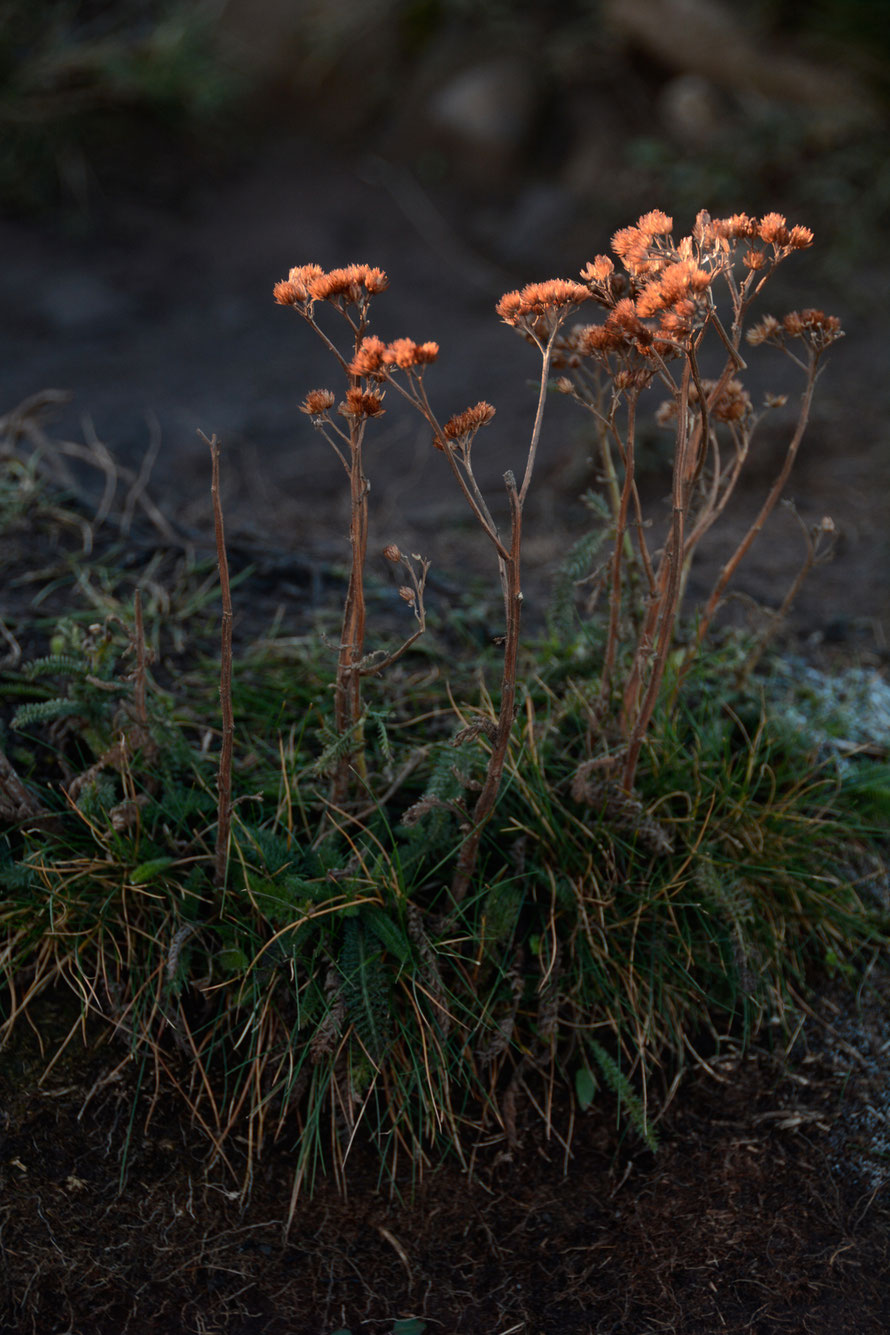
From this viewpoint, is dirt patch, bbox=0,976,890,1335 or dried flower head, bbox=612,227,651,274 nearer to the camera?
dried flower head, bbox=612,227,651,274

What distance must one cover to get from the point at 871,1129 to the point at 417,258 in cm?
507

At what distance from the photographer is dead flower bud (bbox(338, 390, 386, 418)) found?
1.52 m

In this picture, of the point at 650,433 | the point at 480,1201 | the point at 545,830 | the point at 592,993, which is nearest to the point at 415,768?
the point at 545,830

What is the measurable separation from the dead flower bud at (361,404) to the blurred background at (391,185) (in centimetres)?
261

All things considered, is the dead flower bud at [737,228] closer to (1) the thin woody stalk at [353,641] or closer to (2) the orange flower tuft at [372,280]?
(2) the orange flower tuft at [372,280]

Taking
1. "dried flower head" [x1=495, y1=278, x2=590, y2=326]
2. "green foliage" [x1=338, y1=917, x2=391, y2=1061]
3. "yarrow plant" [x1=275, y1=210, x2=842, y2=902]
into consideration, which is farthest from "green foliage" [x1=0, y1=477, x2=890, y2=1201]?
"dried flower head" [x1=495, y1=278, x2=590, y2=326]

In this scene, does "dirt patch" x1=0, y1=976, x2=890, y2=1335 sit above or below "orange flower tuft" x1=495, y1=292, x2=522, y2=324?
below

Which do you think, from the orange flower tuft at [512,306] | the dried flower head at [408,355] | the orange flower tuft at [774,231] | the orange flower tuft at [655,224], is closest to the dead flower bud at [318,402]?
the dried flower head at [408,355]

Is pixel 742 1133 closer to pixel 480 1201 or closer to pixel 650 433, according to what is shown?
pixel 480 1201

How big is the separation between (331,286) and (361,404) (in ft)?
0.55

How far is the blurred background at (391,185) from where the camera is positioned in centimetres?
467

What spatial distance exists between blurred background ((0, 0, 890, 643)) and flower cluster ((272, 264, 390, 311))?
2566mm

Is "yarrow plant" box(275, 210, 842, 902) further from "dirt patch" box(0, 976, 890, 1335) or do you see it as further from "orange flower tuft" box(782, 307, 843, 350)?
"dirt patch" box(0, 976, 890, 1335)

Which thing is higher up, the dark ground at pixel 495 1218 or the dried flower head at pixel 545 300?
the dried flower head at pixel 545 300
